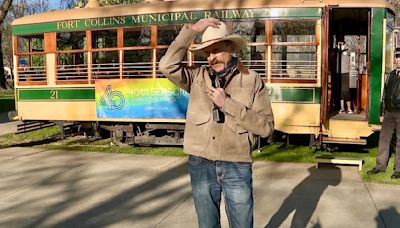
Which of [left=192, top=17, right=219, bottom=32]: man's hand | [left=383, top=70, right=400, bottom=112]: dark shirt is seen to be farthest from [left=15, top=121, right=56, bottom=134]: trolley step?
[left=192, top=17, right=219, bottom=32]: man's hand

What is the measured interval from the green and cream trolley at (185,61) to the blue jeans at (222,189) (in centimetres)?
602

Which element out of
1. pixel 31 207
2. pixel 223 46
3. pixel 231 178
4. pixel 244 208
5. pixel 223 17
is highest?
pixel 223 17

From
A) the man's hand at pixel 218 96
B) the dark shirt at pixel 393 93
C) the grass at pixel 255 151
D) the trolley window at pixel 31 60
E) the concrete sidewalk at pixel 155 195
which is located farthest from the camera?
the trolley window at pixel 31 60

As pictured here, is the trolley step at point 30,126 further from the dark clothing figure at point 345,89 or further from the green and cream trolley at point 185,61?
the dark clothing figure at point 345,89

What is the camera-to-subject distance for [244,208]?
128 inches

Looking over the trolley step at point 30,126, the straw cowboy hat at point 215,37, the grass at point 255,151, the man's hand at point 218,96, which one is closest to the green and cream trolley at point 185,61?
the grass at point 255,151

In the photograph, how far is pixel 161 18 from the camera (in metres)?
10.0

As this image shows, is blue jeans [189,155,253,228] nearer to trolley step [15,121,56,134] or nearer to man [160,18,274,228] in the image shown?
man [160,18,274,228]

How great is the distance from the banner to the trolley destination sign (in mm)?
1192

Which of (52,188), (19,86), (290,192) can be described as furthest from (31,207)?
(19,86)

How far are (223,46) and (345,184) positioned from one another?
4.67 meters

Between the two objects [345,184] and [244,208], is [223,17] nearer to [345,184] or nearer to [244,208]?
[345,184]

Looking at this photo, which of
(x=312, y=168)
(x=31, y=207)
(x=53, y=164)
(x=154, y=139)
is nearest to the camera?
(x=31, y=207)

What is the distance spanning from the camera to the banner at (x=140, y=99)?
981cm
